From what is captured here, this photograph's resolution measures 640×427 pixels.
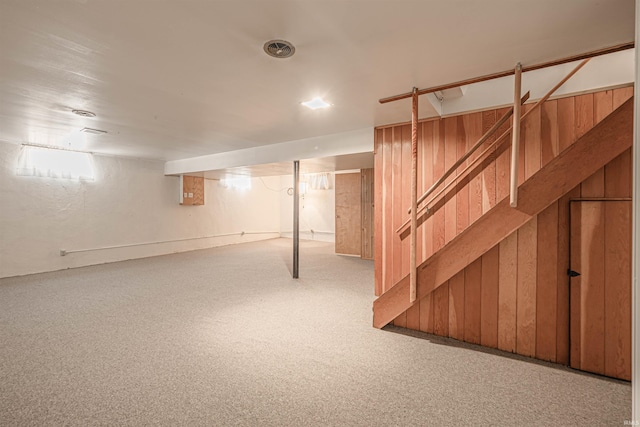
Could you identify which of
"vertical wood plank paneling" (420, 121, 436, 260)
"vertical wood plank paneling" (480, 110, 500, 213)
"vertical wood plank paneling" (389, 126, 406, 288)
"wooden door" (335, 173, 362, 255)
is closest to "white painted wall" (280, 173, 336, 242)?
"wooden door" (335, 173, 362, 255)

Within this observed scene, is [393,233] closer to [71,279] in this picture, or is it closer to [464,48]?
[464,48]

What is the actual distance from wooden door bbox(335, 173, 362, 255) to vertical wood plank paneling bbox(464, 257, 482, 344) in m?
4.09

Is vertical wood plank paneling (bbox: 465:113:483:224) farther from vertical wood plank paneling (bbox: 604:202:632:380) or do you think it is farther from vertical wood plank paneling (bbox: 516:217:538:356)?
vertical wood plank paneling (bbox: 604:202:632:380)

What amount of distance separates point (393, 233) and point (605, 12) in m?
2.33

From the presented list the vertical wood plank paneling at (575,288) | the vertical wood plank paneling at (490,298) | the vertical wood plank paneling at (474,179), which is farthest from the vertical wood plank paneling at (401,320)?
the vertical wood plank paneling at (575,288)

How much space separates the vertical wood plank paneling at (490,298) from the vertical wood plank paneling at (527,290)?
0.15 m

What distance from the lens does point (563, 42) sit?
5.84ft

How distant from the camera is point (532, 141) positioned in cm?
251

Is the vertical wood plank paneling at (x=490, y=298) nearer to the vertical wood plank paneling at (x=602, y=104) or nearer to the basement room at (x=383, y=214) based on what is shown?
the basement room at (x=383, y=214)

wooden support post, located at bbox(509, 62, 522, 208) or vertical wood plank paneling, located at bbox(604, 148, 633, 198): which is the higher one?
wooden support post, located at bbox(509, 62, 522, 208)

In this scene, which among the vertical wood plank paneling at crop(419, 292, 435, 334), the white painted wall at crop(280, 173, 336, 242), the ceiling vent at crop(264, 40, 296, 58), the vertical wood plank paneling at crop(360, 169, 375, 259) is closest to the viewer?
the ceiling vent at crop(264, 40, 296, 58)

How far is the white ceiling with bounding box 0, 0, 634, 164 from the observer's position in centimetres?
148

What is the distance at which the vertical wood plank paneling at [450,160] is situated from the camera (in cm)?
294

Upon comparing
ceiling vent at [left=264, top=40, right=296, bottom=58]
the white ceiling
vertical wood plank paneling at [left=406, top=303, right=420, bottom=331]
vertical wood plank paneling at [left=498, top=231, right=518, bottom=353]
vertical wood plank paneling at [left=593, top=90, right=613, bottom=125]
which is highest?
the white ceiling
